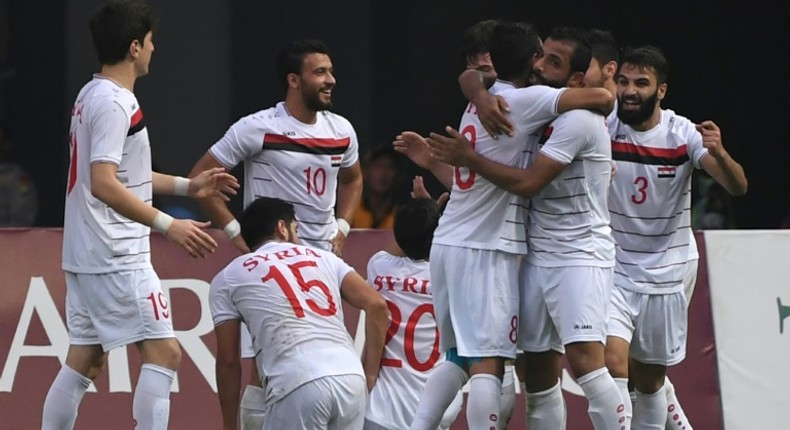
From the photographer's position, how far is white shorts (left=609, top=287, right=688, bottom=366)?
27.7 feet

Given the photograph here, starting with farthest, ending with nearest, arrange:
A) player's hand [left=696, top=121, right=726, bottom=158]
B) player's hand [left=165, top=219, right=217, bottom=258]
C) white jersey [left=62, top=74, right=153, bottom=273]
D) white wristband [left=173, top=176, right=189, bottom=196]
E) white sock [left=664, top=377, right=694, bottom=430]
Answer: white sock [left=664, top=377, right=694, bottom=430] → player's hand [left=696, top=121, right=726, bottom=158] → white wristband [left=173, top=176, right=189, bottom=196] → white jersey [left=62, top=74, right=153, bottom=273] → player's hand [left=165, top=219, right=217, bottom=258]

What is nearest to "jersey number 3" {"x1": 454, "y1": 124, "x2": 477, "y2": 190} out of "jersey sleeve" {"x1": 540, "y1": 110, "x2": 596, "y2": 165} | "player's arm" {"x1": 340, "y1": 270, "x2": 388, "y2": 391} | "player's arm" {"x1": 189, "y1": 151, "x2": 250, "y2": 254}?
"jersey sleeve" {"x1": 540, "y1": 110, "x2": 596, "y2": 165}

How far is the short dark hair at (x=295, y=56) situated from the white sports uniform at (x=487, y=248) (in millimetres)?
1503

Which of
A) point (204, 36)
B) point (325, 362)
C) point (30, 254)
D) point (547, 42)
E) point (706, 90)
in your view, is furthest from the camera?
Answer: point (706, 90)

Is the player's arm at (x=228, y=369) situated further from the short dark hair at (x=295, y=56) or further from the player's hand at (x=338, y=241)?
the short dark hair at (x=295, y=56)

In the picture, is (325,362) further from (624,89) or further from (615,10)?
(615,10)

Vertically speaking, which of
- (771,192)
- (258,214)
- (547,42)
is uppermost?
(547,42)

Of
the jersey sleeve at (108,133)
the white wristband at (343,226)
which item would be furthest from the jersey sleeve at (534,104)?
the white wristband at (343,226)

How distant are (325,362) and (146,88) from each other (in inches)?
206

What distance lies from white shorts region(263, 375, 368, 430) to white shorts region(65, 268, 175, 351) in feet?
2.04

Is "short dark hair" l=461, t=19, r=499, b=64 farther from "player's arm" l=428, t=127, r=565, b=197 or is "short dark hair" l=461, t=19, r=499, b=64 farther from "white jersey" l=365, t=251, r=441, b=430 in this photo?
"player's arm" l=428, t=127, r=565, b=197

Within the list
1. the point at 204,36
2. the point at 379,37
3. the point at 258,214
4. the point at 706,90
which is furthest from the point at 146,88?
the point at 258,214

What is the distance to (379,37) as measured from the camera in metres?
12.3

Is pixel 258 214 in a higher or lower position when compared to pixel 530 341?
higher
